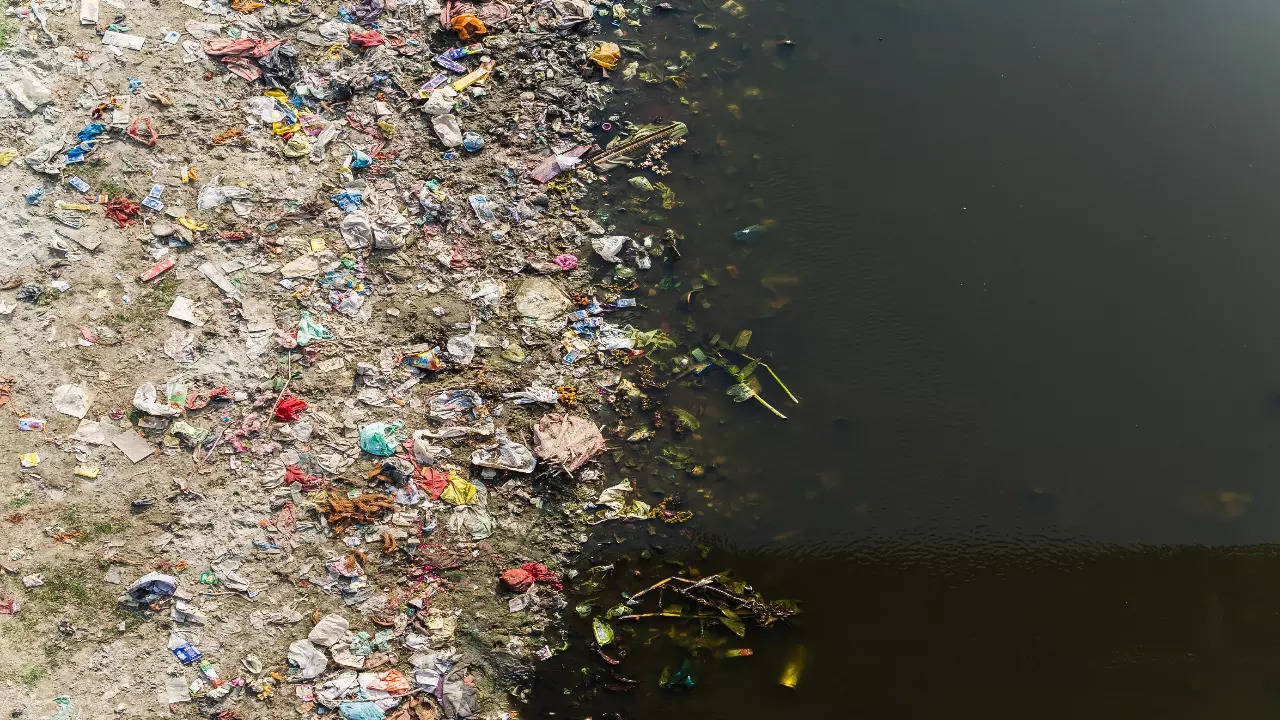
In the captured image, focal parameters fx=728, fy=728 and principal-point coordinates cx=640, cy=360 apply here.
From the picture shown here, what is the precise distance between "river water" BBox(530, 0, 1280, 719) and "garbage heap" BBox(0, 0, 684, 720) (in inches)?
28.1

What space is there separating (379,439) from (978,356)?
15.2 ft

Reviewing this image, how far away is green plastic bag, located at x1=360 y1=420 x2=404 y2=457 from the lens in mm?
5035

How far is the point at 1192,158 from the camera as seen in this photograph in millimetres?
6574

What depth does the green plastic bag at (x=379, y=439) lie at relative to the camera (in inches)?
198

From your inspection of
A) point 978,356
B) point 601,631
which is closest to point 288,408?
point 601,631

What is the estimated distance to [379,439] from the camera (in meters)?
5.05

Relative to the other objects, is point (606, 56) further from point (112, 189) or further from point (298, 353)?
point (112, 189)

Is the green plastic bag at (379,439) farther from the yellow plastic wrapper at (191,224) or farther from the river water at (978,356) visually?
the yellow plastic wrapper at (191,224)

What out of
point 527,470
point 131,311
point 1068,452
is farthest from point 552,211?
point 1068,452

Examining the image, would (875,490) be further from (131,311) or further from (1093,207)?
(131,311)

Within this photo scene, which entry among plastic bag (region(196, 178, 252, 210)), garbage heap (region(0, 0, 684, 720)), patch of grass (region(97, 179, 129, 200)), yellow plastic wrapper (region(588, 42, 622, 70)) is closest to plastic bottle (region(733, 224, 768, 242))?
garbage heap (region(0, 0, 684, 720))

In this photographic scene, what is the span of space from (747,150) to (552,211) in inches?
72.8

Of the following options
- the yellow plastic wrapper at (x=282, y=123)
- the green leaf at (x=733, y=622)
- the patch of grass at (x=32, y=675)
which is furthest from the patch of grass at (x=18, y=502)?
the green leaf at (x=733, y=622)

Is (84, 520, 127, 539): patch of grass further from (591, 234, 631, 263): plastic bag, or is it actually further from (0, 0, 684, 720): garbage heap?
(591, 234, 631, 263): plastic bag
